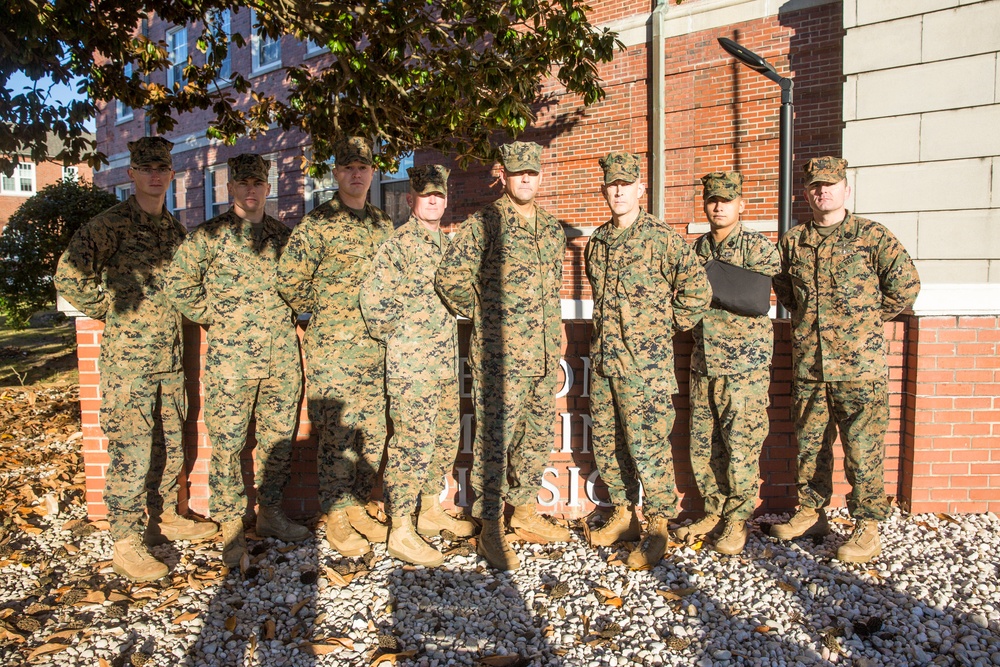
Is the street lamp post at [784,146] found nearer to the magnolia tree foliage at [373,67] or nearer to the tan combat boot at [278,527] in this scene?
the magnolia tree foliage at [373,67]

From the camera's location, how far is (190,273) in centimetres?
371

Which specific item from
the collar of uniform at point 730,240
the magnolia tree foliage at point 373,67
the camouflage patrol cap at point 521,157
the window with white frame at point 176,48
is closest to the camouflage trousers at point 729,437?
the collar of uniform at point 730,240

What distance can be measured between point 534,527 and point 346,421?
1258 millimetres

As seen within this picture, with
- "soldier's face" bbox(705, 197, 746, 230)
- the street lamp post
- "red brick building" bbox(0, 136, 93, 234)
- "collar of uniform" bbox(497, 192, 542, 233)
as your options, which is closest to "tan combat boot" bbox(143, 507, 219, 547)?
"collar of uniform" bbox(497, 192, 542, 233)

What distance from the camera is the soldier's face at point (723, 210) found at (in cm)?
366

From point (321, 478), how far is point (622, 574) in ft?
5.77

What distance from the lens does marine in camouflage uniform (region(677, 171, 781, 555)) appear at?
144 inches

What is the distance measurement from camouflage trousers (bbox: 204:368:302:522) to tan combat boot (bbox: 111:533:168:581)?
375 mm

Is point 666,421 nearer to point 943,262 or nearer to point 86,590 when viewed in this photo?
point 86,590

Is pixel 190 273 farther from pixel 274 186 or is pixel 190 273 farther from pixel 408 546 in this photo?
pixel 274 186

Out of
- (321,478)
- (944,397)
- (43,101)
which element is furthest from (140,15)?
(944,397)

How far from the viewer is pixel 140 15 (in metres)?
5.87

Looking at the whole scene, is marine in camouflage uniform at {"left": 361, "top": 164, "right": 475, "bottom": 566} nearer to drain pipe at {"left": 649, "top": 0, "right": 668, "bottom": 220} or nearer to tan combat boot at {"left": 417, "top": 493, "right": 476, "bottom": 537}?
tan combat boot at {"left": 417, "top": 493, "right": 476, "bottom": 537}

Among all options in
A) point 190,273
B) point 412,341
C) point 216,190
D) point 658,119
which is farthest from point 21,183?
point 412,341
